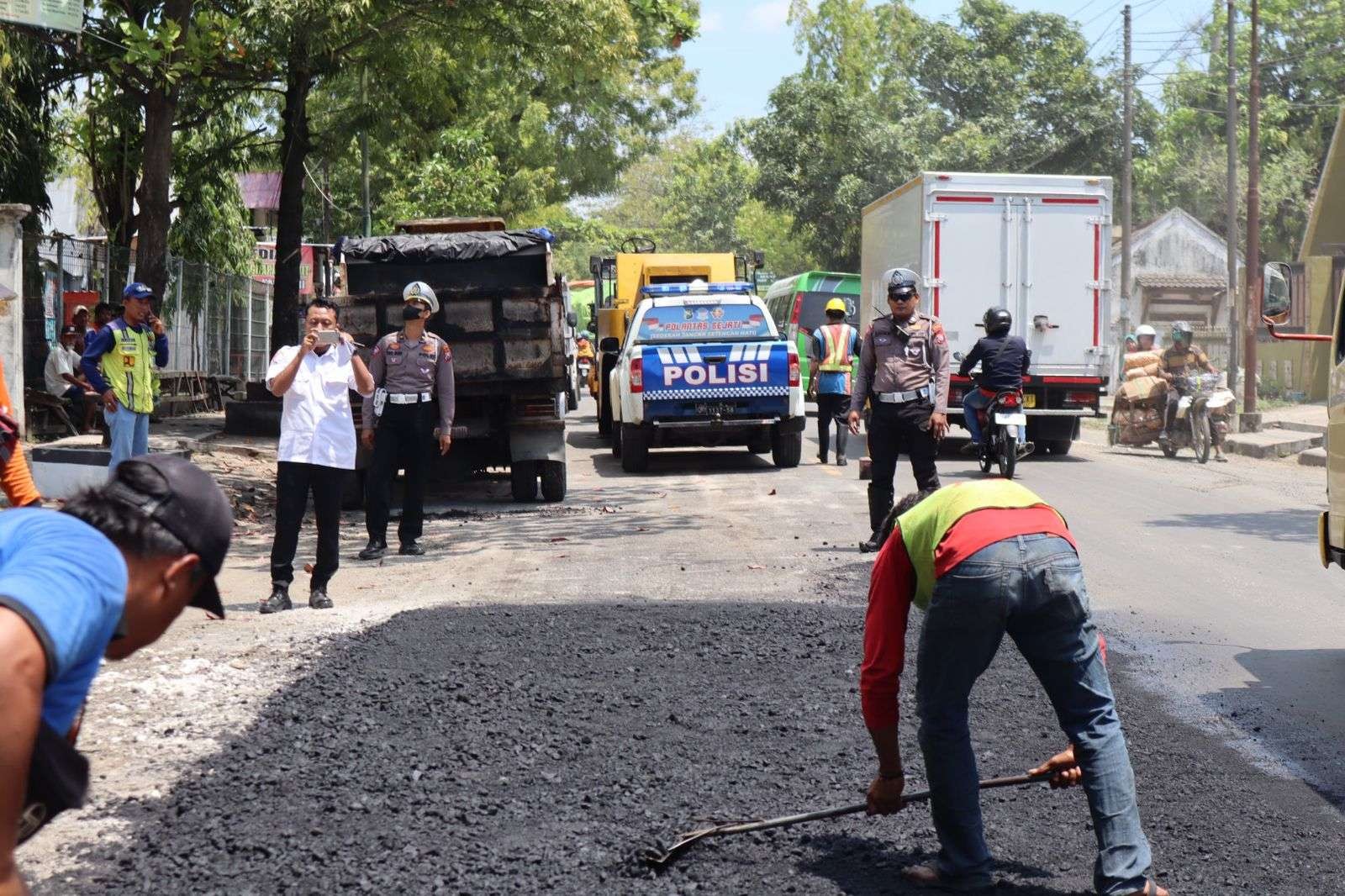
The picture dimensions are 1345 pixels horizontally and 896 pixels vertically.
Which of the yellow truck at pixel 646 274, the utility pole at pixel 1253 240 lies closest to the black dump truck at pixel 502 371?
the yellow truck at pixel 646 274

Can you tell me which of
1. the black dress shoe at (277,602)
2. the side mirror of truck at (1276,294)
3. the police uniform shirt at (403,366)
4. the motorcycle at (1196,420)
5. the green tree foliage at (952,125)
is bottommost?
the black dress shoe at (277,602)

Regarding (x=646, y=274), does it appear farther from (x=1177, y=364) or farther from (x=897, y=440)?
(x=897, y=440)

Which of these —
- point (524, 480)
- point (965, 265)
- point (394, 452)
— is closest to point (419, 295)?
point (394, 452)

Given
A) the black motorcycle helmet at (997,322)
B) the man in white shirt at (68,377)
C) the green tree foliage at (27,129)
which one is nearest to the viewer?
the black motorcycle helmet at (997,322)

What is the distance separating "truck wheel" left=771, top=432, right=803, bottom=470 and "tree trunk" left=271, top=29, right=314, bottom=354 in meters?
9.46

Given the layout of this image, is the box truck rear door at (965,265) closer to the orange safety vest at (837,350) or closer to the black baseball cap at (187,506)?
the orange safety vest at (837,350)

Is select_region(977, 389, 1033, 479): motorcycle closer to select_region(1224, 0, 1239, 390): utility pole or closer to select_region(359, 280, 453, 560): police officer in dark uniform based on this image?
select_region(359, 280, 453, 560): police officer in dark uniform

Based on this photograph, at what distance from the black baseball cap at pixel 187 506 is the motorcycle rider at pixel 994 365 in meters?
12.4

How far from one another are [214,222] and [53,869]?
2866 centimetres

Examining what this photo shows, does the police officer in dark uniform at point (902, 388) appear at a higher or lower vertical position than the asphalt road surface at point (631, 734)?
higher

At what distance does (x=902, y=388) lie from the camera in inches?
407

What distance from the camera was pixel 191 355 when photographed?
97.5 ft

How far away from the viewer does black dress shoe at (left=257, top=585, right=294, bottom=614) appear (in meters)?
8.84

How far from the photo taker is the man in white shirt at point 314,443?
8.84m
